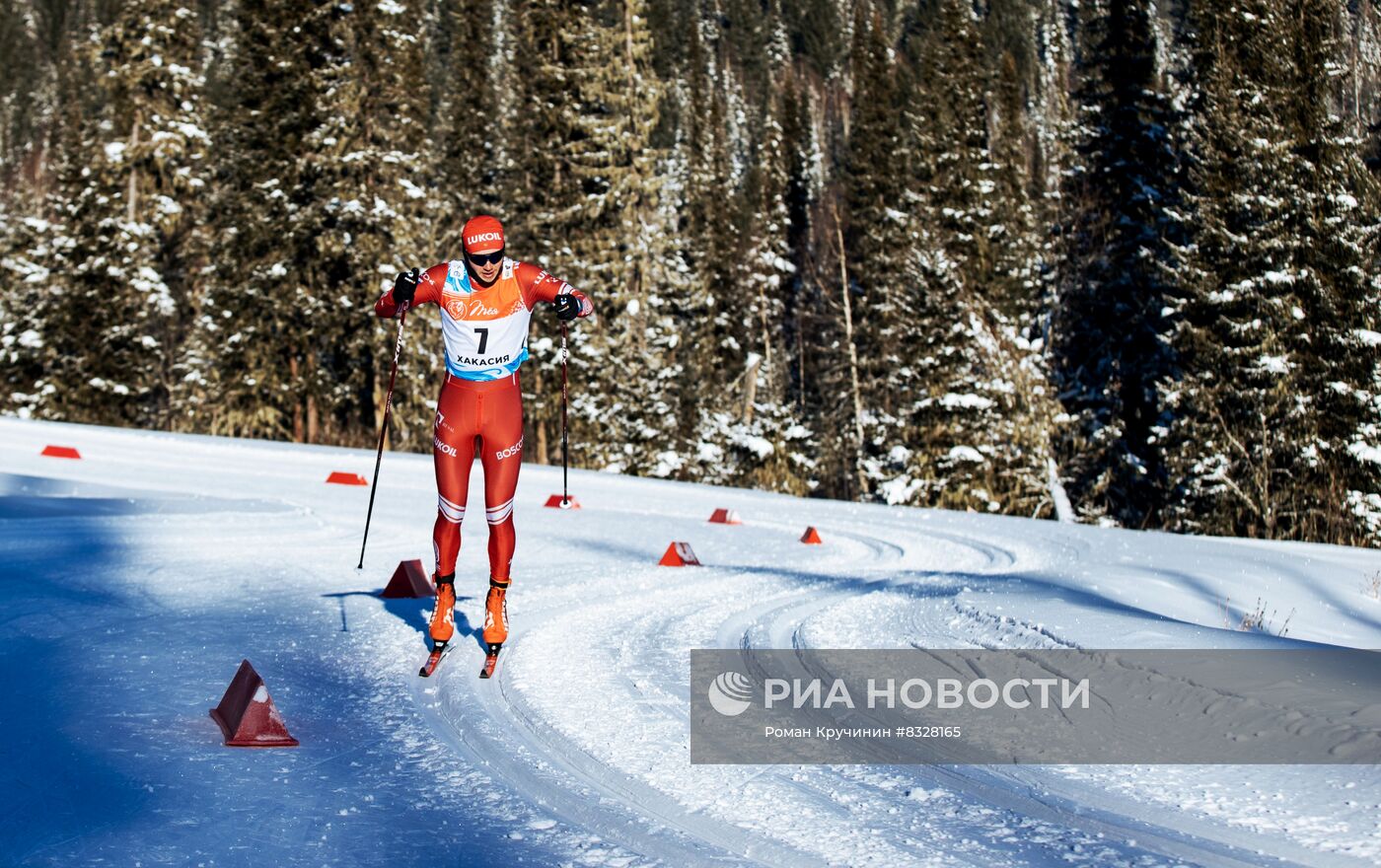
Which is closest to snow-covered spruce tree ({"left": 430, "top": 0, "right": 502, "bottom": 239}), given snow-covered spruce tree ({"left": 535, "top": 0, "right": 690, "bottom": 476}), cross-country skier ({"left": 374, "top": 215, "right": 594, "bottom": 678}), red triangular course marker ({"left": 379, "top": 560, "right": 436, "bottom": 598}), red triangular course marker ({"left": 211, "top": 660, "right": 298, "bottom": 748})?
snow-covered spruce tree ({"left": 535, "top": 0, "right": 690, "bottom": 476})

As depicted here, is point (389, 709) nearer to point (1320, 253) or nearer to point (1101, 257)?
point (1320, 253)

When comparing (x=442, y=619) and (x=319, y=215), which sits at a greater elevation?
(x=319, y=215)

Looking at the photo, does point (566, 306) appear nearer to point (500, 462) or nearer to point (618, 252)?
point (500, 462)


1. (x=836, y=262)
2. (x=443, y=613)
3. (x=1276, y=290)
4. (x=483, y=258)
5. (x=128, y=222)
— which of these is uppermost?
(x=836, y=262)

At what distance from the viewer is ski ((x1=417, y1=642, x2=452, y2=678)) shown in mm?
5750

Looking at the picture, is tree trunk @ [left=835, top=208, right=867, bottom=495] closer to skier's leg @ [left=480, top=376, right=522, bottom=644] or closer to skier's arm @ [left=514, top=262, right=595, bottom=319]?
skier's arm @ [left=514, top=262, right=595, bottom=319]

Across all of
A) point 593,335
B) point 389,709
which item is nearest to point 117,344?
point 593,335

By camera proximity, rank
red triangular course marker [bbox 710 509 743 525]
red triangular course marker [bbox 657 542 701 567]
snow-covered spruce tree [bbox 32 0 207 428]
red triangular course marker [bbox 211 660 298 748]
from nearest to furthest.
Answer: red triangular course marker [bbox 211 660 298 748]
red triangular course marker [bbox 657 542 701 567]
red triangular course marker [bbox 710 509 743 525]
snow-covered spruce tree [bbox 32 0 207 428]

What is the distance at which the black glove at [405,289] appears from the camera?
20.6ft

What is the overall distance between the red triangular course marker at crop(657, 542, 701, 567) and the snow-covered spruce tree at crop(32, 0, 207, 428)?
31527 mm

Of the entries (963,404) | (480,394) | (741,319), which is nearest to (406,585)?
(480,394)

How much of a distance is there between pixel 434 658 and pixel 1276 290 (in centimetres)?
2381

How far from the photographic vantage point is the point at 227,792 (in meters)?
3.84

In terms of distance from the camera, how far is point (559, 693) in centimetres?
530
